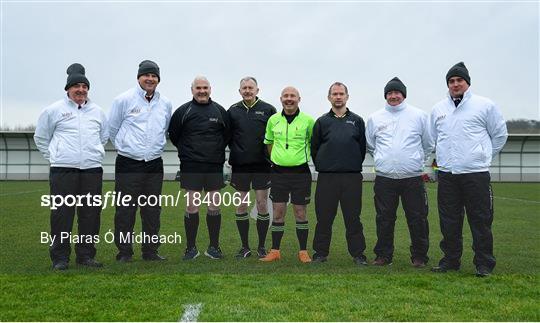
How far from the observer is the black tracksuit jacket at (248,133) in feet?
23.3

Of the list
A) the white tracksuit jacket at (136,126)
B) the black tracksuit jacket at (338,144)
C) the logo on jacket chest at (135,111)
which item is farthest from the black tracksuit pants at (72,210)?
the black tracksuit jacket at (338,144)

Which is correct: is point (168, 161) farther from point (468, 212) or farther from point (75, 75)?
point (468, 212)

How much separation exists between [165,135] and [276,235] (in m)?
1.94

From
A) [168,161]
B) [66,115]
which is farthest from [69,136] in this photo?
[168,161]

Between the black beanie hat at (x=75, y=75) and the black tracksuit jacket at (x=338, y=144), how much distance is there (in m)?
2.89

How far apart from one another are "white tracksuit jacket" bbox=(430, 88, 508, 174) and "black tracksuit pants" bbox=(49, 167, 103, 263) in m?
4.10

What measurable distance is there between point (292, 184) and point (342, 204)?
2.25 ft

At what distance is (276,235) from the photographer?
709cm

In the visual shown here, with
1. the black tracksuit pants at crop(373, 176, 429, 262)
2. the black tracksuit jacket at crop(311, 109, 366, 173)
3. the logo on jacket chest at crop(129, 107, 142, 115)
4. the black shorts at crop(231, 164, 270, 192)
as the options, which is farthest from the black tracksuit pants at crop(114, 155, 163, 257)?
the black tracksuit pants at crop(373, 176, 429, 262)

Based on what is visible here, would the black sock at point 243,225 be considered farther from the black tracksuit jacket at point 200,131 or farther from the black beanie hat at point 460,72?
the black beanie hat at point 460,72

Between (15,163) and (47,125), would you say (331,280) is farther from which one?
(15,163)

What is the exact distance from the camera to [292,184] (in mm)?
6906

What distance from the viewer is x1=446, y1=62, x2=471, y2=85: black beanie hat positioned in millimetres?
6176

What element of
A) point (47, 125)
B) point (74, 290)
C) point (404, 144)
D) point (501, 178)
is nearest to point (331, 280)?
point (404, 144)
